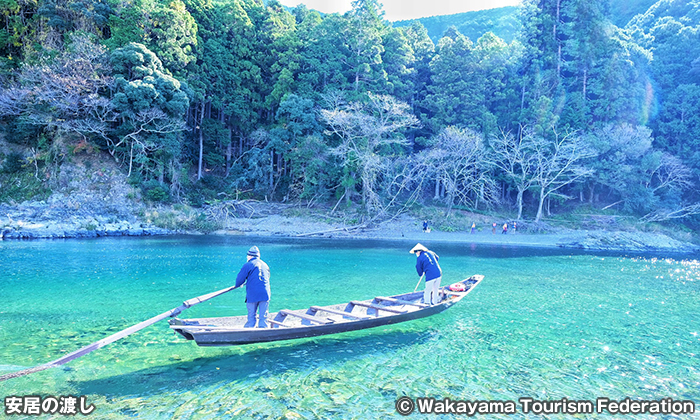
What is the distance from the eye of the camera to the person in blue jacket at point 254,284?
24.8 feet

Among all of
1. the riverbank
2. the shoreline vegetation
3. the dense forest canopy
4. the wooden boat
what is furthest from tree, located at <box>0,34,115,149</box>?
the wooden boat

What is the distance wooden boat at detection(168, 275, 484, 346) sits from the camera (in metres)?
6.93

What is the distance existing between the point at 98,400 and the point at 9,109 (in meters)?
36.1

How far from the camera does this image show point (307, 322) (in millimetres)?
8609

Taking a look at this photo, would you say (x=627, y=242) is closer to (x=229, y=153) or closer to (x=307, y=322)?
(x=307, y=322)

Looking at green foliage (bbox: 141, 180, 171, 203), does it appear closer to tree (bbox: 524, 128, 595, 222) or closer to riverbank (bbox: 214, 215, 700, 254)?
riverbank (bbox: 214, 215, 700, 254)

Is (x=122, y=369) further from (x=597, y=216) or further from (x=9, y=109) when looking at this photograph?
(x=597, y=216)

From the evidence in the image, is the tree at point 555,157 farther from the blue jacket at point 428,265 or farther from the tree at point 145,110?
the tree at point 145,110

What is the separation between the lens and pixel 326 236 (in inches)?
1261

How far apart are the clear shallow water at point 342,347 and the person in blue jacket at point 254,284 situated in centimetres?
87

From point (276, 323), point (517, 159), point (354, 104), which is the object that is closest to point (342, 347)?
point (276, 323)

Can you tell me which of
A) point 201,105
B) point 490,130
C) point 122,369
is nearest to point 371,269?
point 122,369

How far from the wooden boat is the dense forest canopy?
23.3m

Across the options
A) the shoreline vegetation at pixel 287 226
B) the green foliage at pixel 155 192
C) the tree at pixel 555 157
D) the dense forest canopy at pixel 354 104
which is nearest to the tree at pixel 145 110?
the dense forest canopy at pixel 354 104
